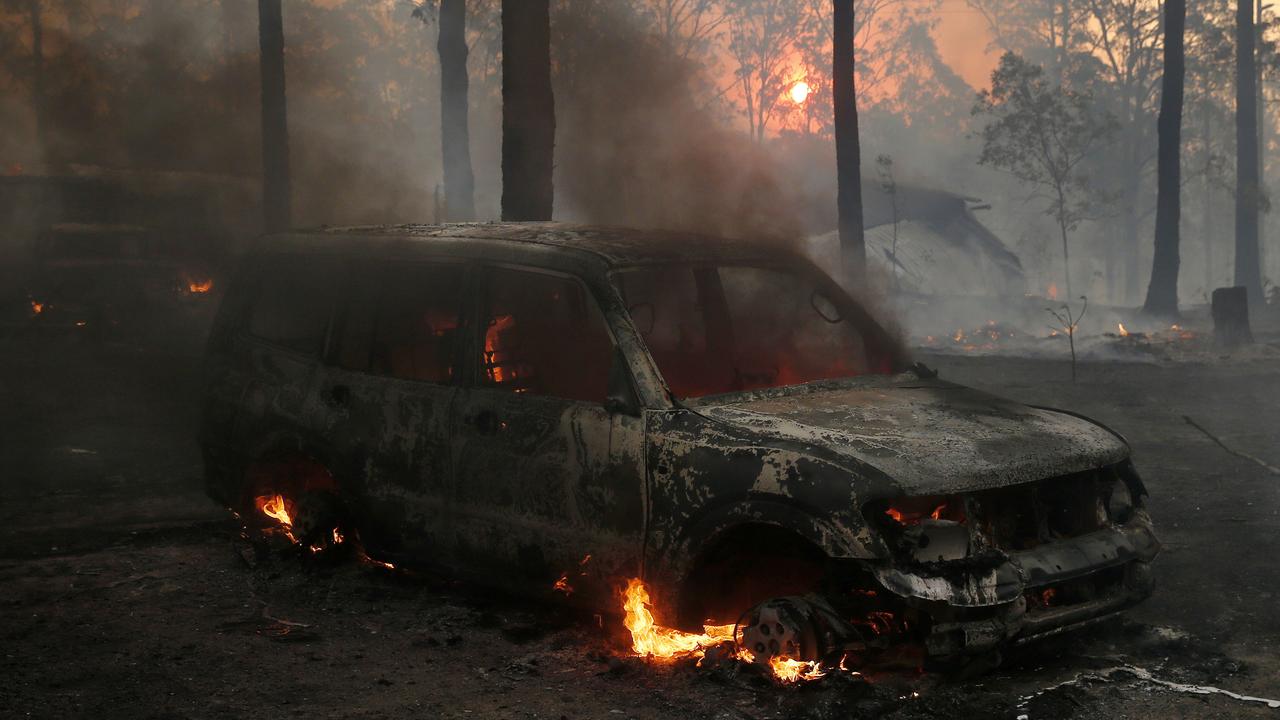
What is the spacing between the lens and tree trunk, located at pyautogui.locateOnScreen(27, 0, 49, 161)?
3353 cm

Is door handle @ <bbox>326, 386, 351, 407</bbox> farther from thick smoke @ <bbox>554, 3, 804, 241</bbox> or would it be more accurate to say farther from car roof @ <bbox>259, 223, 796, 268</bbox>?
thick smoke @ <bbox>554, 3, 804, 241</bbox>

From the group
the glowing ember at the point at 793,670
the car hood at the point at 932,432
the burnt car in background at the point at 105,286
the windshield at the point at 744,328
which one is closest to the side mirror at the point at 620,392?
the windshield at the point at 744,328

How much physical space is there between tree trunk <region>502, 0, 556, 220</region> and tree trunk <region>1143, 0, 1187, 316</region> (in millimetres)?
20587

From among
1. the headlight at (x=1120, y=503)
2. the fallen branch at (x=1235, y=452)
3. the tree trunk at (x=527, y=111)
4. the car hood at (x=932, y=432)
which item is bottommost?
the fallen branch at (x=1235, y=452)

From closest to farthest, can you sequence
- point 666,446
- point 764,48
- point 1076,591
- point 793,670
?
1. point 793,670
2. point 1076,591
3. point 666,446
4. point 764,48

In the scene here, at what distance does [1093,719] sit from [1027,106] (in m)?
41.0

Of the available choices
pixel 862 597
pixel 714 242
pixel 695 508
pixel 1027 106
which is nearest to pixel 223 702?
pixel 695 508

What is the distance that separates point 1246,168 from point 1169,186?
31.4 feet

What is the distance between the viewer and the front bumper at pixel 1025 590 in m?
4.34

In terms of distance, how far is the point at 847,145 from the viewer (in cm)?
1980

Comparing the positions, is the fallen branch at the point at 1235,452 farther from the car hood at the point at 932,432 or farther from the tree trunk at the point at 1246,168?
the tree trunk at the point at 1246,168

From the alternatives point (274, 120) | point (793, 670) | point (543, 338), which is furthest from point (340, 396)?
point (274, 120)

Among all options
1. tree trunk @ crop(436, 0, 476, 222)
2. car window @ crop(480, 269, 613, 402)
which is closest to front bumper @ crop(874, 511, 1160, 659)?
car window @ crop(480, 269, 613, 402)

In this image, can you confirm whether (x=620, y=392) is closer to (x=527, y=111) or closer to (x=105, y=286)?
(x=527, y=111)
